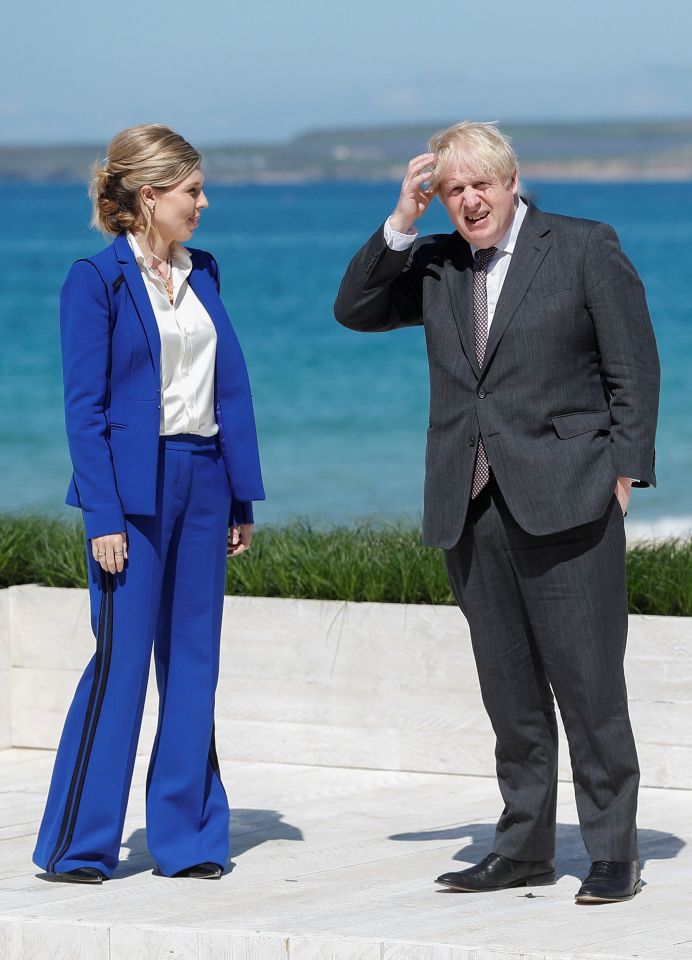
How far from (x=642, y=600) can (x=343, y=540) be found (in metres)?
1.26

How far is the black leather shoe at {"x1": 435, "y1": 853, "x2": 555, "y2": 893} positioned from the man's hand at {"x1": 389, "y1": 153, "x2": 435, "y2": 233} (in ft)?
4.89

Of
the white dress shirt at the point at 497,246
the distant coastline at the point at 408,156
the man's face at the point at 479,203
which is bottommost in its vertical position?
the white dress shirt at the point at 497,246

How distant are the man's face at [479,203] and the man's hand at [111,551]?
107cm

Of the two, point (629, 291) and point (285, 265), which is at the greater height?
point (285, 265)

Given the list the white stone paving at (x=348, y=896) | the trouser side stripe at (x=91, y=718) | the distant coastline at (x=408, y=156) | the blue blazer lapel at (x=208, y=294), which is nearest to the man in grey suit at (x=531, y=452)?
the white stone paving at (x=348, y=896)

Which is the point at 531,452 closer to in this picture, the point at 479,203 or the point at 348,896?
the point at 479,203

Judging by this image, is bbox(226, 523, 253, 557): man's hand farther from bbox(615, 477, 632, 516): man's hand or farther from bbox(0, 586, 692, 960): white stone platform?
bbox(615, 477, 632, 516): man's hand

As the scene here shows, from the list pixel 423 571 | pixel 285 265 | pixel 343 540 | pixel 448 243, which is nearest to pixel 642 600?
pixel 423 571

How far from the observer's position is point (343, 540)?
6027mm

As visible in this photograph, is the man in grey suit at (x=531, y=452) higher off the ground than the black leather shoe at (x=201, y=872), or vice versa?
the man in grey suit at (x=531, y=452)

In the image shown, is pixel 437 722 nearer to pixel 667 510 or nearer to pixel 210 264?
pixel 210 264

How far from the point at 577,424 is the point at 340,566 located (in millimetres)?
1932

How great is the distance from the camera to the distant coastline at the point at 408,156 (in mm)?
99188

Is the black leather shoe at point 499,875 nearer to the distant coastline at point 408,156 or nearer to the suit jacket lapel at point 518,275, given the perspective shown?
the suit jacket lapel at point 518,275
